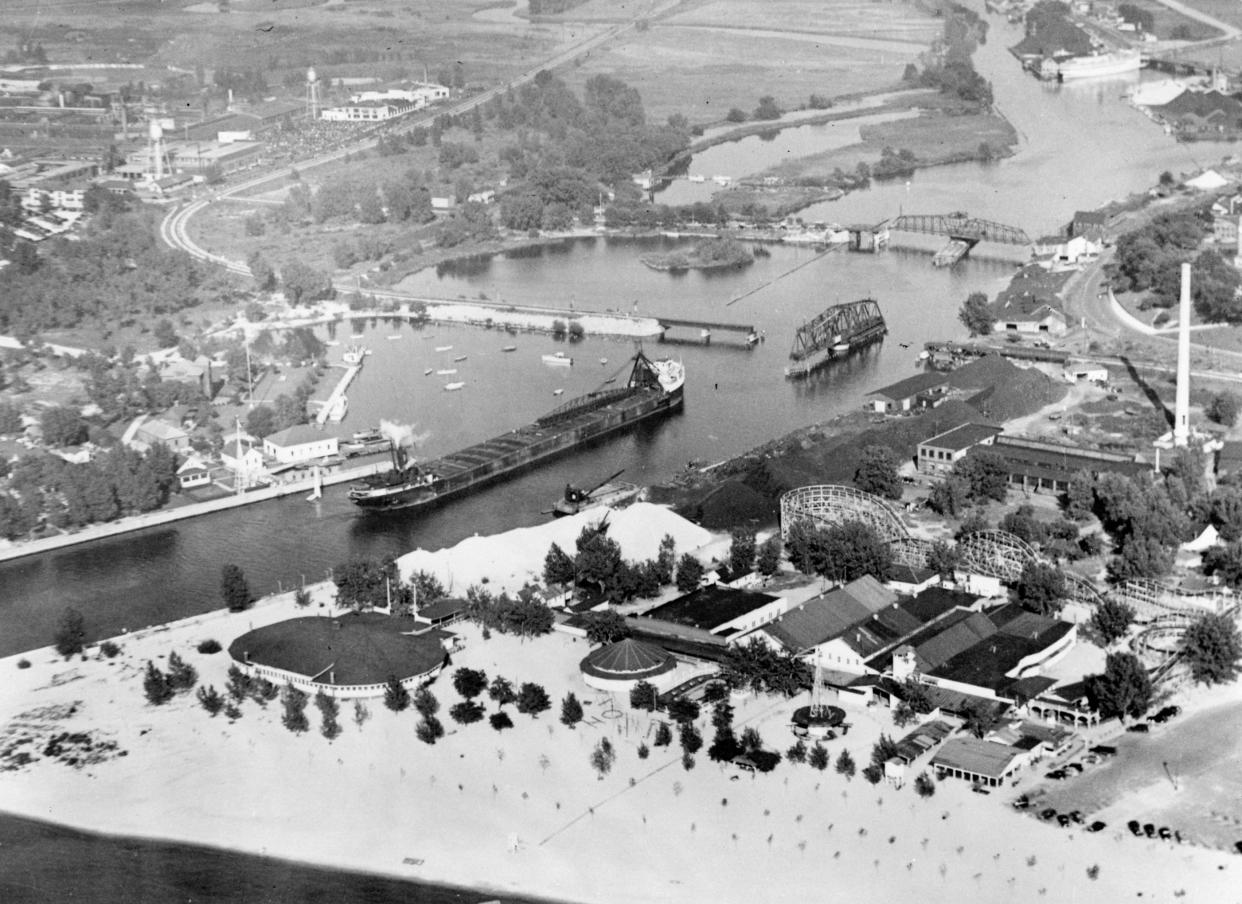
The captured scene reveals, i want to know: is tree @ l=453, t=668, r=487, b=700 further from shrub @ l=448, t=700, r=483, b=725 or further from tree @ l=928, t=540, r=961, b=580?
tree @ l=928, t=540, r=961, b=580

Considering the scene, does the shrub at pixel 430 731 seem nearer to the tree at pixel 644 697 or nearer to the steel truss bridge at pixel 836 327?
the tree at pixel 644 697

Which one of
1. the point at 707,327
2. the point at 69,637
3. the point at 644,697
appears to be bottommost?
the point at 707,327

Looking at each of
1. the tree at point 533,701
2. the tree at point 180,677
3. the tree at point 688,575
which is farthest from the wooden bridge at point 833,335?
the tree at point 180,677

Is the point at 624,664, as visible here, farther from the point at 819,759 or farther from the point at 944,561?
the point at 944,561

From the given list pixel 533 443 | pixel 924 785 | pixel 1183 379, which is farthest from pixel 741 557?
pixel 1183 379

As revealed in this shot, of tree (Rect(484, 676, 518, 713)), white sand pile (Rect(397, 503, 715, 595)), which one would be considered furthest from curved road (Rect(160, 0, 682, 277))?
tree (Rect(484, 676, 518, 713))

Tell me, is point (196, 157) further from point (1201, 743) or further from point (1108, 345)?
point (1201, 743)
